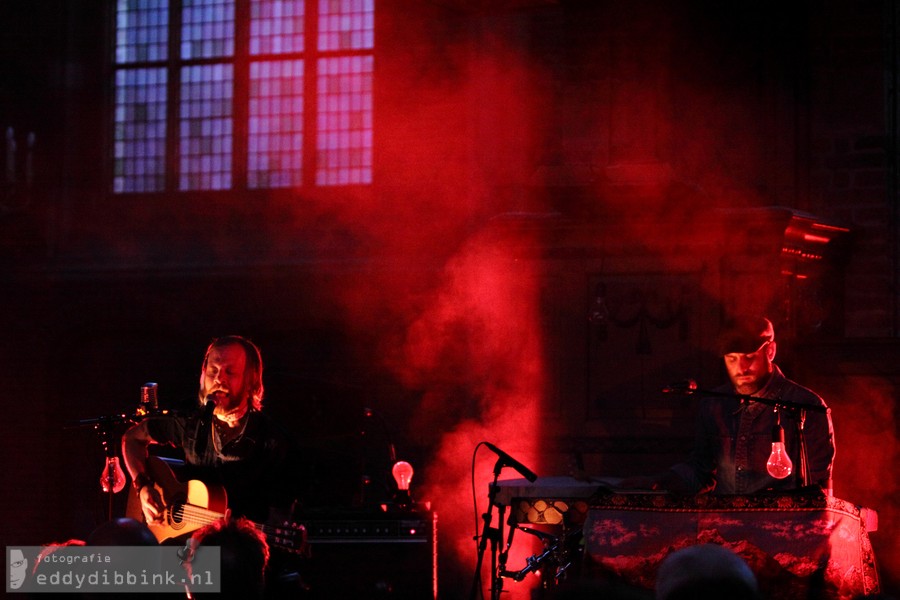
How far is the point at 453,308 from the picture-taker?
9.66 meters

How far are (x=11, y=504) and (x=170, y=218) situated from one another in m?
3.14

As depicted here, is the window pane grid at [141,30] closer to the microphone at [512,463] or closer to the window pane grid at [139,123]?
the window pane grid at [139,123]

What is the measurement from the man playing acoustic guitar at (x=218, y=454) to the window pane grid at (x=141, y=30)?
6488mm

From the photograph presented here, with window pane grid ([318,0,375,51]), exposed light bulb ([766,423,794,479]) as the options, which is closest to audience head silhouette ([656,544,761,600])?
exposed light bulb ([766,423,794,479])

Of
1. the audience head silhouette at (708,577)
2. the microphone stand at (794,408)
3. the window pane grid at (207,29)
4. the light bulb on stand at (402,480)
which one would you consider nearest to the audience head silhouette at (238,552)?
the light bulb on stand at (402,480)

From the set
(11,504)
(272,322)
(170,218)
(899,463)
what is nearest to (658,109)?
(899,463)

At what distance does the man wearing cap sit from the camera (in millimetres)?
6004

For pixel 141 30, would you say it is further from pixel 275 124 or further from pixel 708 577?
pixel 708 577

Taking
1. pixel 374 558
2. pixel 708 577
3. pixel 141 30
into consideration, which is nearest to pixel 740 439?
pixel 374 558

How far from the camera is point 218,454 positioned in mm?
5441

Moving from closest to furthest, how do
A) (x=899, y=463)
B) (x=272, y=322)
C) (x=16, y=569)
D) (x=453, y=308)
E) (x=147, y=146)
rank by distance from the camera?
(x=16, y=569), (x=899, y=463), (x=453, y=308), (x=272, y=322), (x=147, y=146)

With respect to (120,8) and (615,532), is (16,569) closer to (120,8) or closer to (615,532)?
(615,532)

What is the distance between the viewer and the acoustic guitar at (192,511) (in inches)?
205

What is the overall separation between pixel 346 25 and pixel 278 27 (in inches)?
28.8
